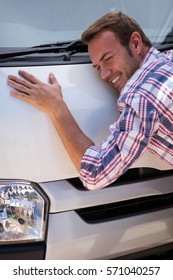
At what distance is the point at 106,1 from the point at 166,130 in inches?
45.6

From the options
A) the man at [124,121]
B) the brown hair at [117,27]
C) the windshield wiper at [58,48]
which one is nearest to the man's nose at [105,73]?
the man at [124,121]

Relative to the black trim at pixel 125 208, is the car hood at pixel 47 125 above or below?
above

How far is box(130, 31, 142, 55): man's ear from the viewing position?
246 centimetres

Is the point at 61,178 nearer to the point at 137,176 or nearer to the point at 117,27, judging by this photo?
the point at 137,176

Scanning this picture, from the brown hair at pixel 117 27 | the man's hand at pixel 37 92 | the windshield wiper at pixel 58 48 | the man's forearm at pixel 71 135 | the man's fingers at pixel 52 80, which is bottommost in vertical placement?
the man's forearm at pixel 71 135

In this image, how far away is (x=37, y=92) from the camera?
87.8 inches

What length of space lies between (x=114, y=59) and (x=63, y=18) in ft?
1.86

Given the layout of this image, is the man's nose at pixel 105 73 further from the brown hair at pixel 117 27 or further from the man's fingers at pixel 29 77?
the man's fingers at pixel 29 77

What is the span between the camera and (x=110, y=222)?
7.64 feet

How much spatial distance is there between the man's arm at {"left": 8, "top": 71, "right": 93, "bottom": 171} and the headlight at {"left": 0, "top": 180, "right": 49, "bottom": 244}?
24 centimetres

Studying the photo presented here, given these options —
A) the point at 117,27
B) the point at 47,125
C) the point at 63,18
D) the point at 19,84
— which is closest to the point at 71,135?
the point at 47,125

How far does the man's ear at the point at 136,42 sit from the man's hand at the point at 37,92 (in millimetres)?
471

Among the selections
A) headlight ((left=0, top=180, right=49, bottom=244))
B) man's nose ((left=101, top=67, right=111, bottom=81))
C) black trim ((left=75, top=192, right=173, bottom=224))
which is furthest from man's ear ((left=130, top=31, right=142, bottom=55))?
headlight ((left=0, top=180, right=49, bottom=244))

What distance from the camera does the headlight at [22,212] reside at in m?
2.12
